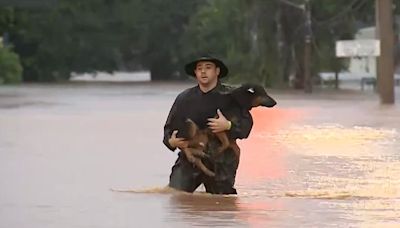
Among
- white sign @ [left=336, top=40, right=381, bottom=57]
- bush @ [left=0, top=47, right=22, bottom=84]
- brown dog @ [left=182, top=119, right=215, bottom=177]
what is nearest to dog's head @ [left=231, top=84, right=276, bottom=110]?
brown dog @ [left=182, top=119, right=215, bottom=177]

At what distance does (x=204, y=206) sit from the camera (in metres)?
10.7

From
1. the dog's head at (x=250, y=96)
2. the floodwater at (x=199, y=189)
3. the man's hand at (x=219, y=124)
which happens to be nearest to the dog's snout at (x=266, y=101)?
the dog's head at (x=250, y=96)

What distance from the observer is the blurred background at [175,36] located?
5681cm

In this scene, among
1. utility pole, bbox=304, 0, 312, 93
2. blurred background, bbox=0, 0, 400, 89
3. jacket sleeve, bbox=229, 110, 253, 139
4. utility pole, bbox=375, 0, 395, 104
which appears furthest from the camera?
blurred background, bbox=0, 0, 400, 89

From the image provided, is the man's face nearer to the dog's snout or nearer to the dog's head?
the dog's head

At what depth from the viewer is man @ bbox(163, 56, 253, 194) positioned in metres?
10.9

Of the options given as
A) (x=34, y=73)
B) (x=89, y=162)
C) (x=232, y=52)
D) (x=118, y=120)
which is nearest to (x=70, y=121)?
(x=118, y=120)

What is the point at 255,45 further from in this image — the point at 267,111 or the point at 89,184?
the point at 89,184

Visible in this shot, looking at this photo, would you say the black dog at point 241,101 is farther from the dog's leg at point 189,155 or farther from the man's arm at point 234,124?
the dog's leg at point 189,155

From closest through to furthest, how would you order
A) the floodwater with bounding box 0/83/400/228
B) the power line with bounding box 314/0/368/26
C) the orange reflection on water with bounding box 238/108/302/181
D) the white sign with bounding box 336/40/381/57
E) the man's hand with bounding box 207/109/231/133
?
the floodwater with bounding box 0/83/400/228 → the man's hand with bounding box 207/109/231/133 → the orange reflection on water with bounding box 238/108/302/181 → the white sign with bounding box 336/40/381/57 → the power line with bounding box 314/0/368/26

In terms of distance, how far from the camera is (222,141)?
36.2 feet

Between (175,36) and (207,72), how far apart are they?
76408mm

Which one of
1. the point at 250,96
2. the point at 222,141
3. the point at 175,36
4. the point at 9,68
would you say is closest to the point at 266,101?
the point at 250,96

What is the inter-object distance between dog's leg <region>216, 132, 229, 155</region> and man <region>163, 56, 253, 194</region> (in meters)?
0.05
